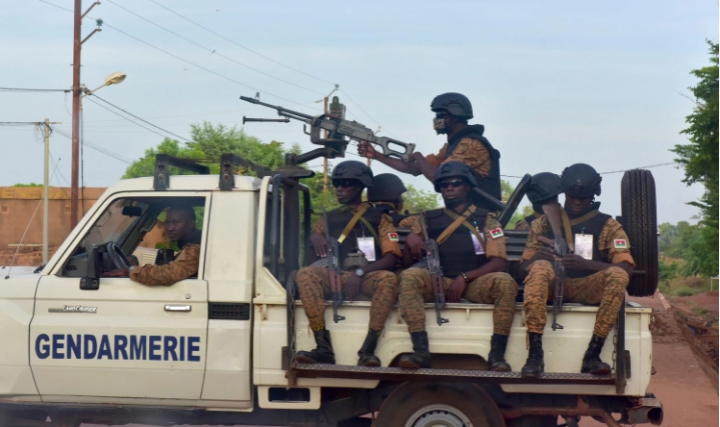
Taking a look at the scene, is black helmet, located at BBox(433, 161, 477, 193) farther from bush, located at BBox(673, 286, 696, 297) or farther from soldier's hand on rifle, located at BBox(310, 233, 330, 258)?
bush, located at BBox(673, 286, 696, 297)

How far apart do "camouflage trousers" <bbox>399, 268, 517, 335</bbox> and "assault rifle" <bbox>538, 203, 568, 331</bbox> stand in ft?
0.81

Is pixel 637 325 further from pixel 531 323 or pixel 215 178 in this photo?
pixel 215 178

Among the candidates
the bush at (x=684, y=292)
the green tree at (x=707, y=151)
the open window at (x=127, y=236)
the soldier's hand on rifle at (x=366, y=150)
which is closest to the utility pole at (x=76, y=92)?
the green tree at (x=707, y=151)

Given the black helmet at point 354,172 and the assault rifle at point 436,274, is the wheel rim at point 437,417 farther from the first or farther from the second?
the black helmet at point 354,172

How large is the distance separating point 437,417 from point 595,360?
1.03 meters

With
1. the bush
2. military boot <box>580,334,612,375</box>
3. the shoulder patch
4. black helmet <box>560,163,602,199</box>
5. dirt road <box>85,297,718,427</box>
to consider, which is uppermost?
black helmet <box>560,163,602,199</box>

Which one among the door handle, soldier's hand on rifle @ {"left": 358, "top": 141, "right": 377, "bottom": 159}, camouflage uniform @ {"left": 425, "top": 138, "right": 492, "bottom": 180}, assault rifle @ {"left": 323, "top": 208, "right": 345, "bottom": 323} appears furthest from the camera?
soldier's hand on rifle @ {"left": 358, "top": 141, "right": 377, "bottom": 159}

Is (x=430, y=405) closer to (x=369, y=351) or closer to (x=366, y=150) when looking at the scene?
(x=369, y=351)

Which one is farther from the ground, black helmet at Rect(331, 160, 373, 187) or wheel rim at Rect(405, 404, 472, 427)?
Answer: black helmet at Rect(331, 160, 373, 187)

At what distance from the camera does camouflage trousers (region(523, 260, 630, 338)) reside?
4.79 m

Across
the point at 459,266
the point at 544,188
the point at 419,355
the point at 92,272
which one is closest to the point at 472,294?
the point at 459,266

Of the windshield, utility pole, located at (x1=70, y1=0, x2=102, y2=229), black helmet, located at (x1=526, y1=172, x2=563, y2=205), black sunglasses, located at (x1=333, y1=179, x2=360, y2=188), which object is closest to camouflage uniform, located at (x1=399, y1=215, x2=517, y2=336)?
black sunglasses, located at (x1=333, y1=179, x2=360, y2=188)

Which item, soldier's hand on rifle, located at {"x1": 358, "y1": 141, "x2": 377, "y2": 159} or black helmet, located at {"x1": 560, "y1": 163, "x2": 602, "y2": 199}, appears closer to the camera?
black helmet, located at {"x1": 560, "y1": 163, "x2": 602, "y2": 199}

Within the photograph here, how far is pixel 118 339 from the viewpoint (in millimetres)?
5141
